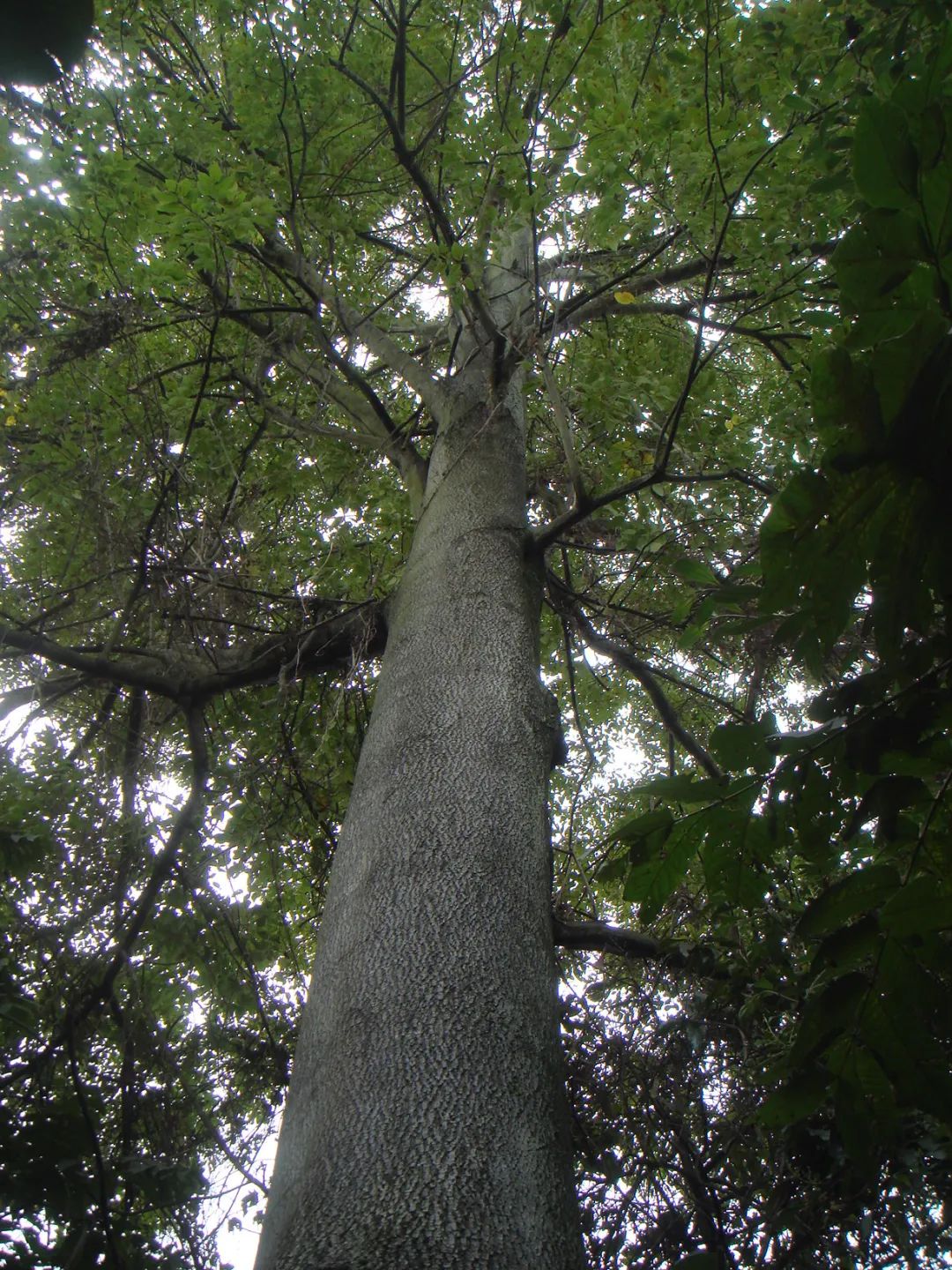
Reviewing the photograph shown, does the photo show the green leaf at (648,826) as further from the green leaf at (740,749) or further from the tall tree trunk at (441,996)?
the tall tree trunk at (441,996)

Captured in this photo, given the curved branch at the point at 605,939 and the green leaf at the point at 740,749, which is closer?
the green leaf at the point at 740,749

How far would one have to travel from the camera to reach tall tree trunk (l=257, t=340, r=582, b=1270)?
1.19 m

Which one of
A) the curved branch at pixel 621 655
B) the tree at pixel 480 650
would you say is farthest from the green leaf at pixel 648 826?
the curved branch at pixel 621 655

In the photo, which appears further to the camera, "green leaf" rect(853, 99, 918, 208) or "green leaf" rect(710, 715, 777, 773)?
"green leaf" rect(710, 715, 777, 773)

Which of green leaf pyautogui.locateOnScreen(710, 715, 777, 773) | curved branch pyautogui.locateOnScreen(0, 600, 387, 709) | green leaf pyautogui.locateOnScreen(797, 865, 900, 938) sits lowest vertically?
green leaf pyautogui.locateOnScreen(797, 865, 900, 938)

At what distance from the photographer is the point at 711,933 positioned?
3.28m

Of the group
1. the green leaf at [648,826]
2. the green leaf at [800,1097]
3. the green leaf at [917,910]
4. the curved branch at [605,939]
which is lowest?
the green leaf at [800,1097]

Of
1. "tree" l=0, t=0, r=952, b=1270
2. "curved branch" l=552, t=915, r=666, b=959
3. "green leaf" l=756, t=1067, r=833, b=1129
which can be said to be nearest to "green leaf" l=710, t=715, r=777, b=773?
"tree" l=0, t=0, r=952, b=1270

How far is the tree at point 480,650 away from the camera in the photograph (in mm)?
1113

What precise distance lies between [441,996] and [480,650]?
110 cm

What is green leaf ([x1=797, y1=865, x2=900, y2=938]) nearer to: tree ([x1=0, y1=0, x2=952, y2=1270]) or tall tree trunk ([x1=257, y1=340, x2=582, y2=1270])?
tree ([x1=0, y1=0, x2=952, y2=1270])

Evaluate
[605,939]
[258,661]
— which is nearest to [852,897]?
[605,939]

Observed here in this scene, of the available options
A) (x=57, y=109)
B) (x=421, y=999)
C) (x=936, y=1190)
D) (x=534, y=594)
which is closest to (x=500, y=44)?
(x=57, y=109)

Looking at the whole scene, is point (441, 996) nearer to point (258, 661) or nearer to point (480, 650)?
point (480, 650)
